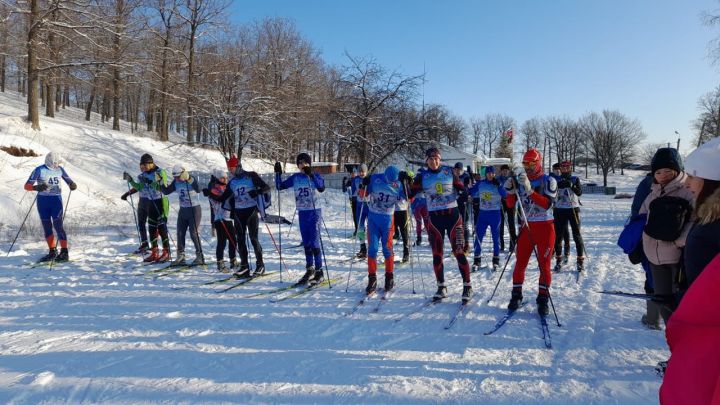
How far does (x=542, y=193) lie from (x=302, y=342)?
375 centimetres

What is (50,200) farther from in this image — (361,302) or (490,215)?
(490,215)

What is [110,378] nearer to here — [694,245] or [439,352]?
[439,352]

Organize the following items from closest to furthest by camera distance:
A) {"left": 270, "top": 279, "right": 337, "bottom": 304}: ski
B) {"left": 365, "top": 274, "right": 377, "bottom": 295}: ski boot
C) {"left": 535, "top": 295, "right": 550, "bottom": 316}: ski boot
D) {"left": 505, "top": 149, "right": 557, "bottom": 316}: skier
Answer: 1. {"left": 535, "top": 295, "right": 550, "bottom": 316}: ski boot
2. {"left": 505, "top": 149, "right": 557, "bottom": 316}: skier
3. {"left": 270, "top": 279, "right": 337, "bottom": 304}: ski
4. {"left": 365, "top": 274, "right": 377, "bottom": 295}: ski boot

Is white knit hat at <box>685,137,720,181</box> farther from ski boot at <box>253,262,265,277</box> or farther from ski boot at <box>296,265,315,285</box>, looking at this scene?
ski boot at <box>253,262,265,277</box>

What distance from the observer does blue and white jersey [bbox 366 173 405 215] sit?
662 cm

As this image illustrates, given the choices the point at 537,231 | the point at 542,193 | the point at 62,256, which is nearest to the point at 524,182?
the point at 542,193

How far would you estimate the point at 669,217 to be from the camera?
3.50m

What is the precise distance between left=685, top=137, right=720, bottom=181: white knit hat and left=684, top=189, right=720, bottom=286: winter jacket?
9 cm

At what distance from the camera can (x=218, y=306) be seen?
5984 mm

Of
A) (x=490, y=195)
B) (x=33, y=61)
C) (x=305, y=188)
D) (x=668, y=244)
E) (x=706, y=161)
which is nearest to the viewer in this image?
(x=706, y=161)

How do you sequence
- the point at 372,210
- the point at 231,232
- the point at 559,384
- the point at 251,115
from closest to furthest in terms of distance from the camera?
the point at 559,384 < the point at 372,210 < the point at 231,232 < the point at 251,115

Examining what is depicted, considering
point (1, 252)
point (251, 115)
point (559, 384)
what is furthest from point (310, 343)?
point (251, 115)

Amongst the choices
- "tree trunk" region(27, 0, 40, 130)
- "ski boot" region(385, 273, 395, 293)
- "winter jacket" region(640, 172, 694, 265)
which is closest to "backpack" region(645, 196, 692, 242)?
"winter jacket" region(640, 172, 694, 265)

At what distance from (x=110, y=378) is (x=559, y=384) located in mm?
4006
